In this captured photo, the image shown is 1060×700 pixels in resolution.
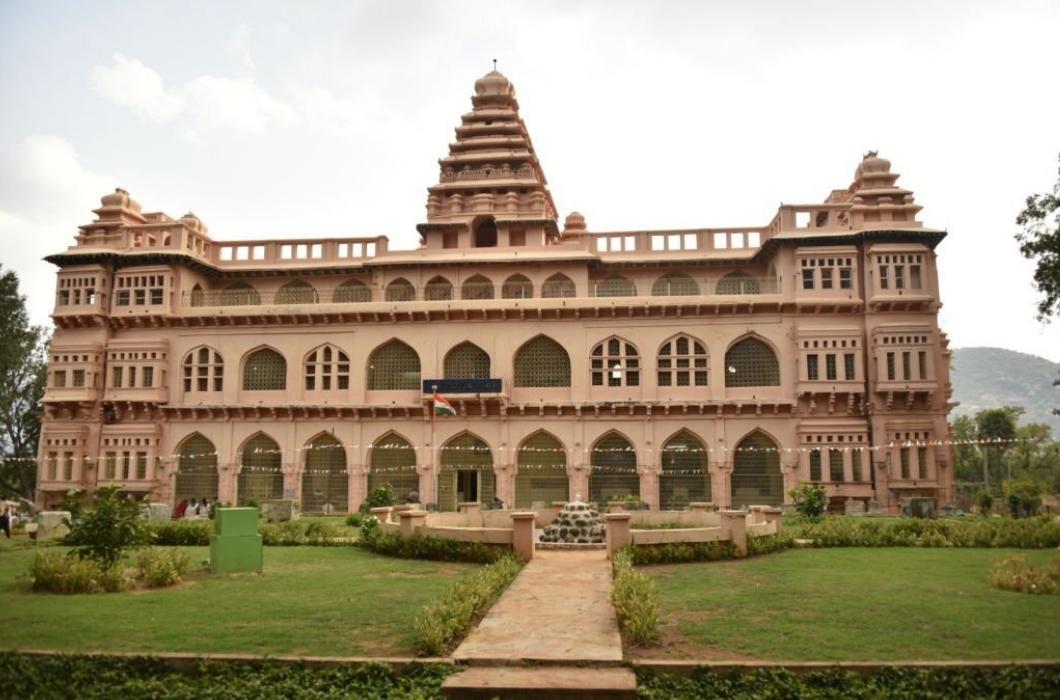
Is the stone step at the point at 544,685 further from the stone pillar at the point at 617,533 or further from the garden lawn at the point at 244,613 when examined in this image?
the stone pillar at the point at 617,533

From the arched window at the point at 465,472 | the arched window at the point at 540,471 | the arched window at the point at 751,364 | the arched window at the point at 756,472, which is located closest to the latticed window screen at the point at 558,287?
the arched window at the point at 540,471

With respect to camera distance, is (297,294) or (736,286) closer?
(736,286)

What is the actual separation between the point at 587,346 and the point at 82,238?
22861mm

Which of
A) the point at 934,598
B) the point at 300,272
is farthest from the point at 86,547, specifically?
the point at 300,272

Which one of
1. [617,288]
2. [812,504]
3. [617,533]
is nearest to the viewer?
[617,533]

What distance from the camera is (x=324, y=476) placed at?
119 ft

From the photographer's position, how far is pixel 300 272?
39.1 m

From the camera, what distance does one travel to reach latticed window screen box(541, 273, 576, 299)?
37.2m

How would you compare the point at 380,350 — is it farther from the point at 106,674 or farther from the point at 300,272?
the point at 106,674

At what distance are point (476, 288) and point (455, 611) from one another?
28.2 m

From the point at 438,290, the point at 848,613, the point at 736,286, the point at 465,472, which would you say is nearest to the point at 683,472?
the point at 736,286

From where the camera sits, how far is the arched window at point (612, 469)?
3491 cm

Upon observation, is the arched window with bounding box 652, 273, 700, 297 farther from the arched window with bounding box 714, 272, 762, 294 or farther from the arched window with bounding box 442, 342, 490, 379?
the arched window with bounding box 442, 342, 490, 379

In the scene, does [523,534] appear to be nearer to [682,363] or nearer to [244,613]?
[244,613]
